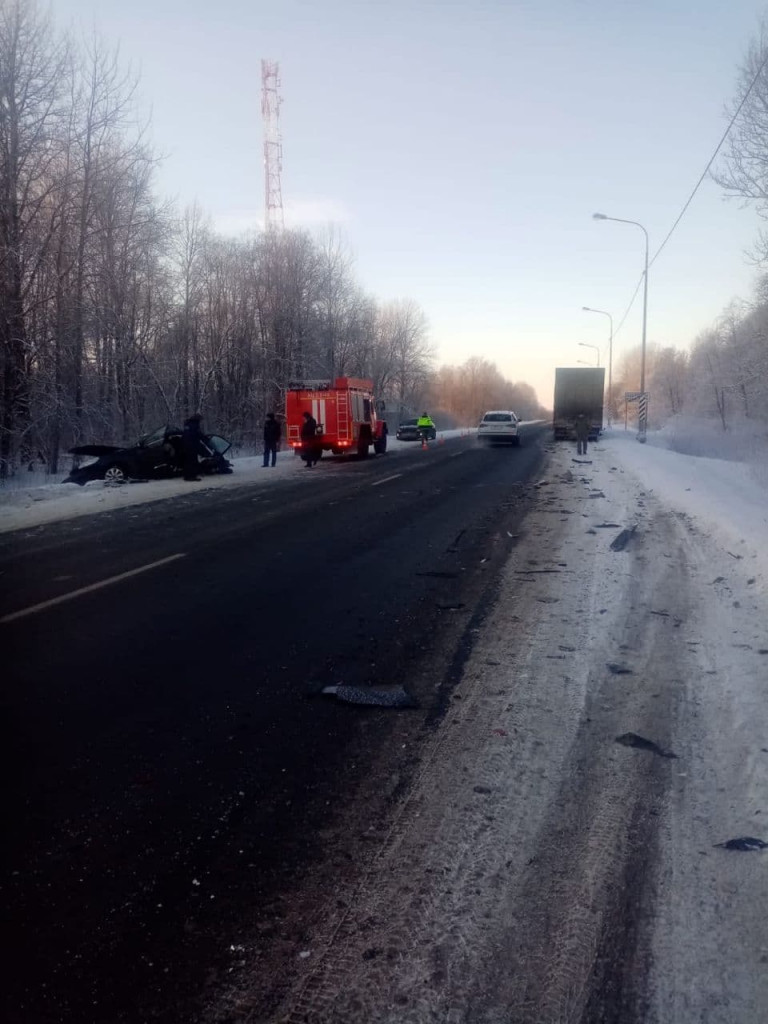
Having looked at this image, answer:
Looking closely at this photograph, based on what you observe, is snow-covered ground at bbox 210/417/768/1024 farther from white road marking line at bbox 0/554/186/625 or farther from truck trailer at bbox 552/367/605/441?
truck trailer at bbox 552/367/605/441

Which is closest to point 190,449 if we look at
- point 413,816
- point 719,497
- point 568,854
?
point 719,497

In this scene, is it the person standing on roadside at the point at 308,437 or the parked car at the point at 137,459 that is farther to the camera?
the person standing on roadside at the point at 308,437

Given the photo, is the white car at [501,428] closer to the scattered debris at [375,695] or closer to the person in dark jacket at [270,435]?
the person in dark jacket at [270,435]

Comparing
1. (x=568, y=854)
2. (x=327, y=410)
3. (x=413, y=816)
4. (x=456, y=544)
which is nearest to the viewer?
(x=568, y=854)

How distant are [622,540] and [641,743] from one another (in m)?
6.38

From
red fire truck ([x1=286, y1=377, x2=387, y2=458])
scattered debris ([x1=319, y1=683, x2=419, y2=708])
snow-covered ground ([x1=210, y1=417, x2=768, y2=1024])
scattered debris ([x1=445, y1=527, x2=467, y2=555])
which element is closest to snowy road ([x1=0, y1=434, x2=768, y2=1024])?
snow-covered ground ([x1=210, y1=417, x2=768, y2=1024])

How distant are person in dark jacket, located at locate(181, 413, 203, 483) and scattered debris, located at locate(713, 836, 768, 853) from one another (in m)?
18.2

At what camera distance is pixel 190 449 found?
2036 cm

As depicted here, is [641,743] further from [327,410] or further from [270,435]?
[327,410]

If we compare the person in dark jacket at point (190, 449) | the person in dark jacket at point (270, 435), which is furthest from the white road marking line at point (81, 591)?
the person in dark jacket at point (270, 435)

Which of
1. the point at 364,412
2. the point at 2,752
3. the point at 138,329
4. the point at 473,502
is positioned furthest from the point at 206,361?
the point at 2,752

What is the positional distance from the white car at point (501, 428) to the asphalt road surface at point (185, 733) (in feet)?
99.7

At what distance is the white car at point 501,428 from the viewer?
131 ft

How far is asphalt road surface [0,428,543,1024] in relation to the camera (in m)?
2.65
